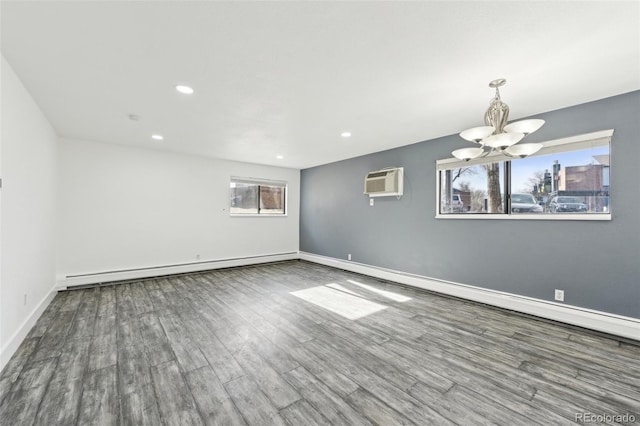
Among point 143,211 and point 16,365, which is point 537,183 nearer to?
point 16,365

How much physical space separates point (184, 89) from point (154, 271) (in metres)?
3.78

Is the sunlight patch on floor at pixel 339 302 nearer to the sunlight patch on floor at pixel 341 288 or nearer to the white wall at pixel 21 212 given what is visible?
the sunlight patch on floor at pixel 341 288

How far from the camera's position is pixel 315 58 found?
203 centimetres

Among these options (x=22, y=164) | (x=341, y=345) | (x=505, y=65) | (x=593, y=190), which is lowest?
(x=341, y=345)

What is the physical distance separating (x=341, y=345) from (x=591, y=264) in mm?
2855

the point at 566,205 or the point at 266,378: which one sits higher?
the point at 566,205

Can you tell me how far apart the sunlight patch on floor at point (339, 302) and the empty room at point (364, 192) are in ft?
0.23

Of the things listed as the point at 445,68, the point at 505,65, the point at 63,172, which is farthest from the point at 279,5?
the point at 63,172

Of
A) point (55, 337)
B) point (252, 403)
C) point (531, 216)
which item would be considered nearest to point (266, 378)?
point (252, 403)

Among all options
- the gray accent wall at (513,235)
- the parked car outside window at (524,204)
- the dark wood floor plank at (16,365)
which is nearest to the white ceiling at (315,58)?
the gray accent wall at (513,235)

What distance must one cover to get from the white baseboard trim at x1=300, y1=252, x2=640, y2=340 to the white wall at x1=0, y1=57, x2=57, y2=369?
468 cm

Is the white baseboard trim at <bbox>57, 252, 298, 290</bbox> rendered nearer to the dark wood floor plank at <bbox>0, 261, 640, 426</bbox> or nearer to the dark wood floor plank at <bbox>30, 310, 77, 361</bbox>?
the dark wood floor plank at <bbox>0, 261, 640, 426</bbox>

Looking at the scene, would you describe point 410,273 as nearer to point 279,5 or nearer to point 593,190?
point 593,190

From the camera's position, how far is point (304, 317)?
3082mm
